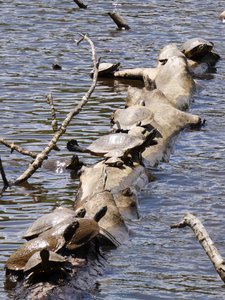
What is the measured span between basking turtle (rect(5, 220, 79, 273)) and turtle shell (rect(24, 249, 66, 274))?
0.28 meters

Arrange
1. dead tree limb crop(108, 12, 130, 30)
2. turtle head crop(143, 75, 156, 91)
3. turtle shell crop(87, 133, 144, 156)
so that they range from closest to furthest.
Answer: turtle shell crop(87, 133, 144, 156)
turtle head crop(143, 75, 156, 91)
dead tree limb crop(108, 12, 130, 30)

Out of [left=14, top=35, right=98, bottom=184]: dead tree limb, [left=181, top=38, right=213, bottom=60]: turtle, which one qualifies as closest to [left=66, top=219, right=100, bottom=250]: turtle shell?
[left=14, top=35, right=98, bottom=184]: dead tree limb

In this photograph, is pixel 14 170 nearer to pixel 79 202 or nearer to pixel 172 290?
pixel 79 202

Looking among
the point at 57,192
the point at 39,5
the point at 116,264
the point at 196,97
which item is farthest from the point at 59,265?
the point at 39,5

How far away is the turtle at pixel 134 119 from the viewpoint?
421 inches

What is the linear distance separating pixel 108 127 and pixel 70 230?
4944 millimetres

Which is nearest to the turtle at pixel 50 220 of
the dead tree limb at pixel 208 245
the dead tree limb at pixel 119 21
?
the dead tree limb at pixel 208 245

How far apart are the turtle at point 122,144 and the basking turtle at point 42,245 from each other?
248 centimetres

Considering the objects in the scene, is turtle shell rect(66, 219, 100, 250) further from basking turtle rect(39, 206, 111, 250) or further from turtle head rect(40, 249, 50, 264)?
turtle head rect(40, 249, 50, 264)

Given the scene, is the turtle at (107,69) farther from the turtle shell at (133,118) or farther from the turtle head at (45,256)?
the turtle head at (45,256)

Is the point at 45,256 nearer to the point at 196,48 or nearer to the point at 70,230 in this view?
the point at 70,230

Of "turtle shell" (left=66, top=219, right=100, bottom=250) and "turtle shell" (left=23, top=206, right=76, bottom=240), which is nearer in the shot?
"turtle shell" (left=66, top=219, right=100, bottom=250)

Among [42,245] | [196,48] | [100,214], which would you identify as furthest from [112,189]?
[196,48]

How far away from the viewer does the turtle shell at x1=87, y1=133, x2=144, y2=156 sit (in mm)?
9555
